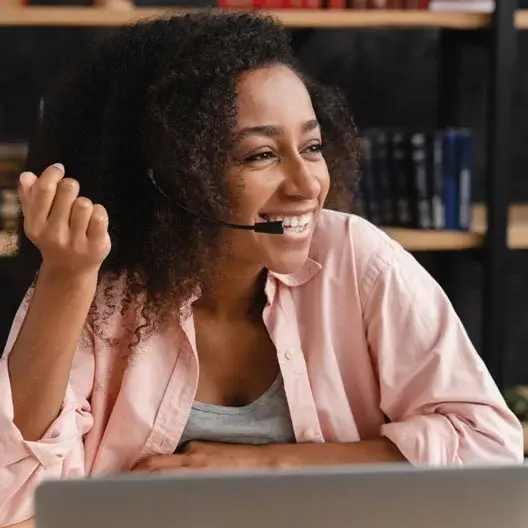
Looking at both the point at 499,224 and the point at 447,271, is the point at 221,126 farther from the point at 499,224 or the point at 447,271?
the point at 447,271

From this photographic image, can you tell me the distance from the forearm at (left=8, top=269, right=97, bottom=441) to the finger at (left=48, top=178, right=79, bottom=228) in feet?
0.26

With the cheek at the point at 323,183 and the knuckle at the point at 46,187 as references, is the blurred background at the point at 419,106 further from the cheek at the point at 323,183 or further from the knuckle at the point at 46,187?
the knuckle at the point at 46,187

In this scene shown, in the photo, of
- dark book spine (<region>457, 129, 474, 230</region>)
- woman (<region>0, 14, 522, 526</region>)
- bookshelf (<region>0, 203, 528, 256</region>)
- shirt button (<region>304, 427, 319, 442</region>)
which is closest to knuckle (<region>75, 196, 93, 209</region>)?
woman (<region>0, 14, 522, 526</region>)

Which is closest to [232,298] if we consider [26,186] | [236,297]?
[236,297]

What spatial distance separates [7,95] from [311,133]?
47.2 inches

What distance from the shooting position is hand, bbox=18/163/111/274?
1031 millimetres

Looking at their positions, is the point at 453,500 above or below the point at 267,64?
below

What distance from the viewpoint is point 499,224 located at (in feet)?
6.92

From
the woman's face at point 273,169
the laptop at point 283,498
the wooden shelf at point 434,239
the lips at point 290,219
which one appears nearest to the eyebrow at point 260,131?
the woman's face at point 273,169

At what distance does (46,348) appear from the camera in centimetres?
115

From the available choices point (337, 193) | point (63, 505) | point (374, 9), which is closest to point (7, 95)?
point (374, 9)

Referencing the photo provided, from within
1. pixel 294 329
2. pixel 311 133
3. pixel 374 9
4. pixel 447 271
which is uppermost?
Answer: pixel 374 9

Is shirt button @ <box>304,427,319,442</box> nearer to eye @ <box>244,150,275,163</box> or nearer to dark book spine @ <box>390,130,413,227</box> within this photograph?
eye @ <box>244,150,275,163</box>

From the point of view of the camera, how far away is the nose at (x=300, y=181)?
131cm
